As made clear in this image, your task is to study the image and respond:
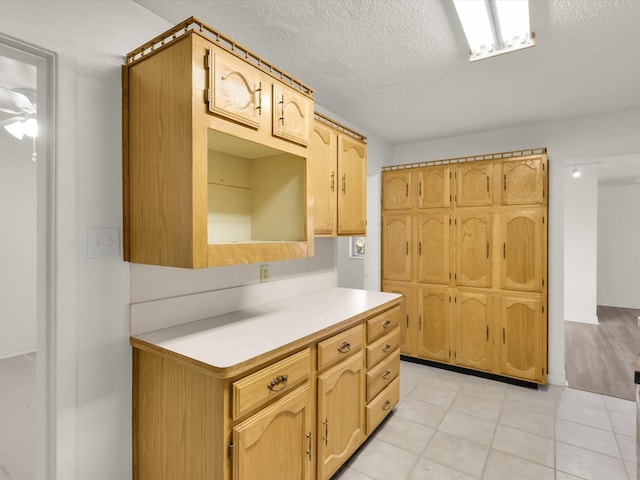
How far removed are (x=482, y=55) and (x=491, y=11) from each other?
0.42 meters

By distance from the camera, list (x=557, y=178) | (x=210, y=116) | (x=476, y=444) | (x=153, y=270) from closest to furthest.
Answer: (x=210, y=116) < (x=153, y=270) < (x=476, y=444) < (x=557, y=178)

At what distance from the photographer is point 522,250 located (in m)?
3.04

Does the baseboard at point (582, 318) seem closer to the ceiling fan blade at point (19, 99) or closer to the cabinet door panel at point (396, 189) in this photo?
the cabinet door panel at point (396, 189)

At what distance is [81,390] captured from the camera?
1.40m

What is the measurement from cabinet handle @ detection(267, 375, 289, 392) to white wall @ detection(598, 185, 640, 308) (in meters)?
7.37

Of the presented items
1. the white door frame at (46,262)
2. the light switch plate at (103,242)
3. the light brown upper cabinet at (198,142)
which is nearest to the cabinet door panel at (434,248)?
the light brown upper cabinet at (198,142)

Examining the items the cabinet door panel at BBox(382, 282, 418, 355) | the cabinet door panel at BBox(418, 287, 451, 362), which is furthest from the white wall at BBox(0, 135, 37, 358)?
the cabinet door panel at BBox(418, 287, 451, 362)

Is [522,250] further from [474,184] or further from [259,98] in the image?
[259,98]

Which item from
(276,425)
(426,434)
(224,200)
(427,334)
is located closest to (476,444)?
(426,434)

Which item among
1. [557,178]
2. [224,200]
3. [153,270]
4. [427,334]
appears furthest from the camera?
[427,334]

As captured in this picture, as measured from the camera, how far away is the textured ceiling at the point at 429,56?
5.39ft

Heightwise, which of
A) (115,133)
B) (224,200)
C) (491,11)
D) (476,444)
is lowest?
(476,444)

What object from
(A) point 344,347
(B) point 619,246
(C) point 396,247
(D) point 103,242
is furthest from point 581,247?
(D) point 103,242

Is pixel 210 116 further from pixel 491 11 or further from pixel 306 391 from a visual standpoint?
pixel 491 11
